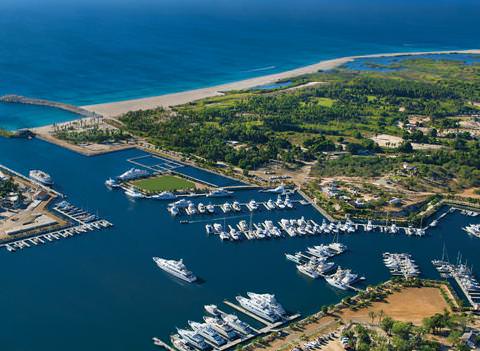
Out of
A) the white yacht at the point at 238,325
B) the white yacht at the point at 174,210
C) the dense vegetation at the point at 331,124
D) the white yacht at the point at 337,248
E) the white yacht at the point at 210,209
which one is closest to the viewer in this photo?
the white yacht at the point at 238,325

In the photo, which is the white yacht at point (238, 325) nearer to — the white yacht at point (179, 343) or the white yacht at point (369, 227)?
the white yacht at point (179, 343)

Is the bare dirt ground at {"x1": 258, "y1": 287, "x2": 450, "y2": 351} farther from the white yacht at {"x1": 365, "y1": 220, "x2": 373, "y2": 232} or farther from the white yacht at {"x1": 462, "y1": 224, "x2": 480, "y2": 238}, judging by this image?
the white yacht at {"x1": 462, "y1": 224, "x2": 480, "y2": 238}

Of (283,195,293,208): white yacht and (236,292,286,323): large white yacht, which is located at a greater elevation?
(283,195,293,208): white yacht

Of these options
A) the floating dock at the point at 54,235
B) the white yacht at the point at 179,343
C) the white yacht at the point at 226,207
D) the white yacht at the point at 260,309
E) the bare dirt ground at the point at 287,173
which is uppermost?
the bare dirt ground at the point at 287,173

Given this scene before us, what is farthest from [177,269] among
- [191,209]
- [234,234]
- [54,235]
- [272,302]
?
[191,209]

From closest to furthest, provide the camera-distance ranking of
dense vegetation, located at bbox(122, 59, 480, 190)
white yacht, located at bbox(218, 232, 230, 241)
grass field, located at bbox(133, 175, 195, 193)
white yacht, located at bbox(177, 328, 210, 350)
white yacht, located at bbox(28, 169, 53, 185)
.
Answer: white yacht, located at bbox(177, 328, 210, 350) < white yacht, located at bbox(218, 232, 230, 241) < white yacht, located at bbox(28, 169, 53, 185) < grass field, located at bbox(133, 175, 195, 193) < dense vegetation, located at bbox(122, 59, 480, 190)

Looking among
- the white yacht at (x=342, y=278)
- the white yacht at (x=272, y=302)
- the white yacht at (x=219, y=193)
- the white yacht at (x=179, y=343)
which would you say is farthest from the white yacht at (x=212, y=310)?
the white yacht at (x=219, y=193)

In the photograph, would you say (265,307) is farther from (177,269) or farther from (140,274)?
(140,274)

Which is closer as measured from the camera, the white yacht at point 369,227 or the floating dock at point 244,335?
the floating dock at point 244,335

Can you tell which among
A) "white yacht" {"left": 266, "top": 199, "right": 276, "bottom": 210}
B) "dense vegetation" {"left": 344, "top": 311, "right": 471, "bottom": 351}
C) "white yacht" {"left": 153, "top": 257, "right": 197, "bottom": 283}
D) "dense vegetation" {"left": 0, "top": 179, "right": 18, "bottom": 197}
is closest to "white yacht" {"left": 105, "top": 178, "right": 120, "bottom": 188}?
"dense vegetation" {"left": 0, "top": 179, "right": 18, "bottom": 197}
